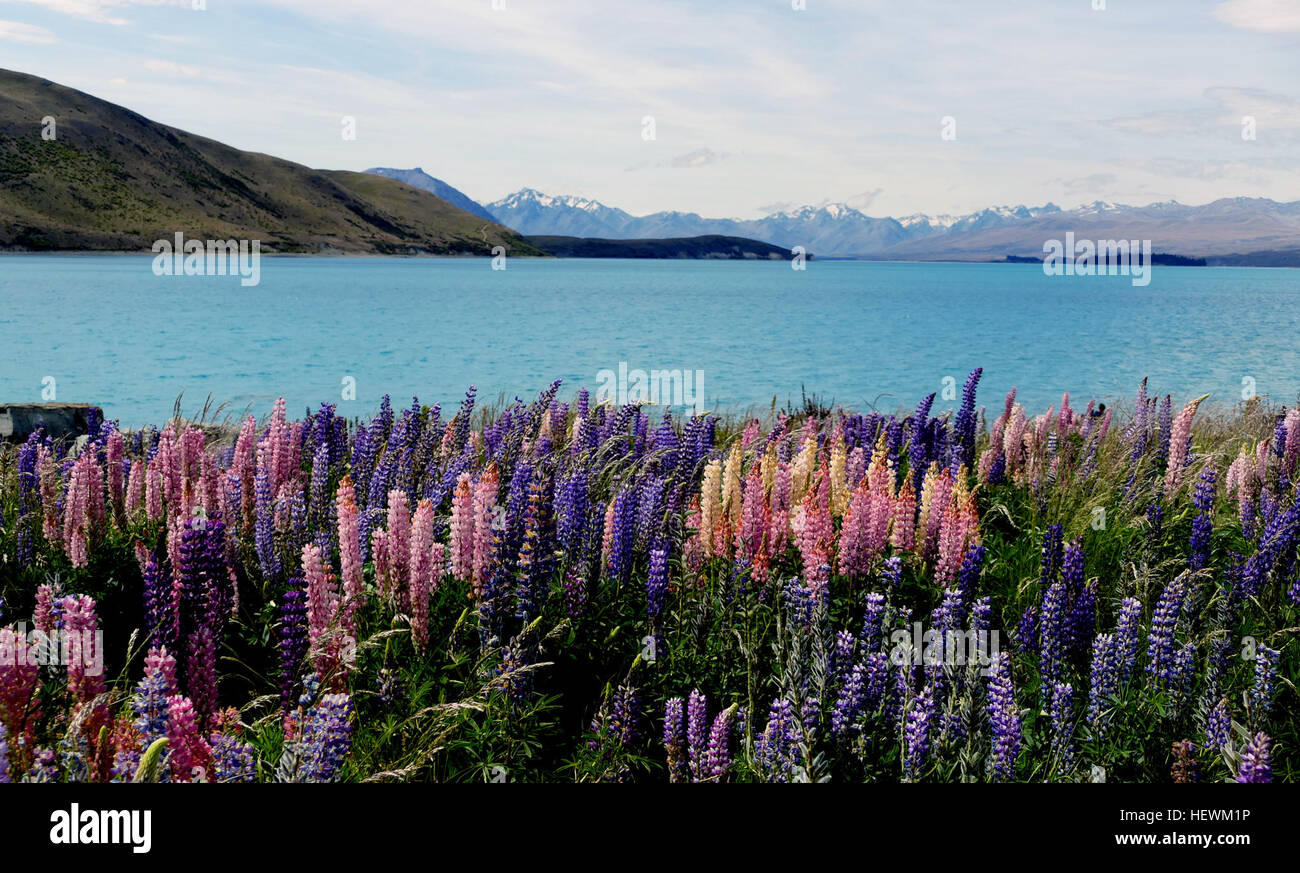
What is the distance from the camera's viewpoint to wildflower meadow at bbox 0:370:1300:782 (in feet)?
12.1

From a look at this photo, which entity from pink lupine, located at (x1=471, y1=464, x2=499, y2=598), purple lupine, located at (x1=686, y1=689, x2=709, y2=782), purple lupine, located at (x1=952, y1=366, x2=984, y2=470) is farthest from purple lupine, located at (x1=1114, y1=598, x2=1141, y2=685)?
purple lupine, located at (x1=952, y1=366, x2=984, y2=470)

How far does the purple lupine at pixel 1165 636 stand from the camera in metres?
4.67

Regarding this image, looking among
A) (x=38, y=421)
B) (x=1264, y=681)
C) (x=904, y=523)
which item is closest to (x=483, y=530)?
(x=904, y=523)

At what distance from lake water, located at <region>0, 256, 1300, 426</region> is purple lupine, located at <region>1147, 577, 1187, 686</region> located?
1032 cm

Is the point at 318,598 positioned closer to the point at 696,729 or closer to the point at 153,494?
the point at 696,729

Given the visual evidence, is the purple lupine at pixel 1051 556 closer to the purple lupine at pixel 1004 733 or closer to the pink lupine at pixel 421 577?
the purple lupine at pixel 1004 733

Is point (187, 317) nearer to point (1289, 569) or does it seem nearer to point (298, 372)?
point (298, 372)

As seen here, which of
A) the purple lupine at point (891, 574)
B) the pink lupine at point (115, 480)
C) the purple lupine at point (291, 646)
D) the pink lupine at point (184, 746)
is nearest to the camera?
the pink lupine at point (184, 746)

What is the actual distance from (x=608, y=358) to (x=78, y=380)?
986 inches

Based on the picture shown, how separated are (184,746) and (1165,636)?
453 centimetres

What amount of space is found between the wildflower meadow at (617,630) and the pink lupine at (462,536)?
18 mm

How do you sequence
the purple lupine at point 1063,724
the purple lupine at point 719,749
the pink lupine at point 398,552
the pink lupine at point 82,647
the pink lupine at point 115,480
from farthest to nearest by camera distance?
the pink lupine at point 115,480 < the pink lupine at point 398,552 < the purple lupine at point 1063,724 < the purple lupine at point 719,749 < the pink lupine at point 82,647

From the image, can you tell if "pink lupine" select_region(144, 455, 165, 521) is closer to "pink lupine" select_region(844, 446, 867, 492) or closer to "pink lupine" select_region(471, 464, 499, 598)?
"pink lupine" select_region(471, 464, 499, 598)

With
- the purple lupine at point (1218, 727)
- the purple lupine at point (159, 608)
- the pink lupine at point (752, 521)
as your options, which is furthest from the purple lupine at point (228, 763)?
the purple lupine at point (1218, 727)
